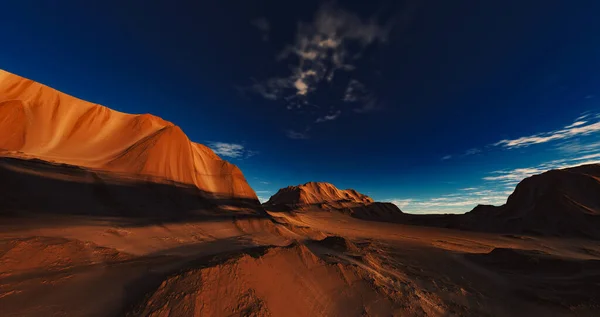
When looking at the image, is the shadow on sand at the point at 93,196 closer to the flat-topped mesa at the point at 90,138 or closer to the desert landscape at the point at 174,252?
the desert landscape at the point at 174,252

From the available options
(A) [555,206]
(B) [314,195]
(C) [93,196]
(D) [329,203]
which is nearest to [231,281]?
(C) [93,196]

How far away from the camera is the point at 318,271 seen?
385 inches

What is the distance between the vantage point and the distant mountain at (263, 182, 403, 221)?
260 feet

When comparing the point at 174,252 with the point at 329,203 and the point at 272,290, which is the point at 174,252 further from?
the point at 329,203

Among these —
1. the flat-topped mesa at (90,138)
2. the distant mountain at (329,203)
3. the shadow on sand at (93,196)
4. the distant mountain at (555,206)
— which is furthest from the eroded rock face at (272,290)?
the distant mountain at (329,203)

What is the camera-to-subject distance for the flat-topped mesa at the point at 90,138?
20250 mm

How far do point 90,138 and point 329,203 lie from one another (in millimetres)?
80300

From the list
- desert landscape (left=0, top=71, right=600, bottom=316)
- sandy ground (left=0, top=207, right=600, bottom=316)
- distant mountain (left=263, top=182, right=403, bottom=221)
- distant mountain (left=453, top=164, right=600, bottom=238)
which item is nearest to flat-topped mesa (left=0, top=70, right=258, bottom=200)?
desert landscape (left=0, top=71, right=600, bottom=316)

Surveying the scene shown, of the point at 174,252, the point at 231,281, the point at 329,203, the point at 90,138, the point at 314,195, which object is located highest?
the point at 314,195

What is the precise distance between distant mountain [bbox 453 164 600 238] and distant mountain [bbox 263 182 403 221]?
28.9 m

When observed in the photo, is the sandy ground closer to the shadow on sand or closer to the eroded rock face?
the eroded rock face

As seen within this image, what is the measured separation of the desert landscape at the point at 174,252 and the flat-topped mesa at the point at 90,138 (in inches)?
5.6

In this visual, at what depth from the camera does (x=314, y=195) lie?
354 feet

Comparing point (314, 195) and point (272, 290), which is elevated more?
point (314, 195)
